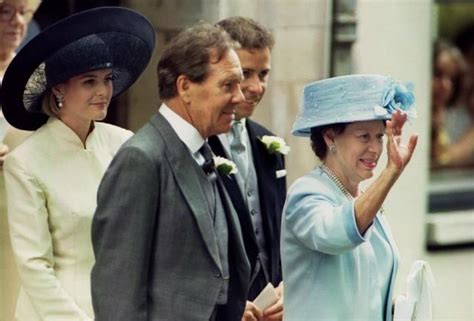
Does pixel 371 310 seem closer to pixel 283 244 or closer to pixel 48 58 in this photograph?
pixel 283 244

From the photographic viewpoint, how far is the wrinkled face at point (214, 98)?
5.47 metres

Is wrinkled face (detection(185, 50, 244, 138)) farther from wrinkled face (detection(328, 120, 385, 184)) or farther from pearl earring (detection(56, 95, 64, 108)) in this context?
pearl earring (detection(56, 95, 64, 108))

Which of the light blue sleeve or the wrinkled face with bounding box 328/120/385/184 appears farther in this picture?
the wrinkled face with bounding box 328/120/385/184

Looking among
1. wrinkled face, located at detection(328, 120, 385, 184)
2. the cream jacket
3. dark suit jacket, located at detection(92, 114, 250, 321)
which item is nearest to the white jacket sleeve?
the cream jacket

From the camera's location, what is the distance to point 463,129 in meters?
11.5

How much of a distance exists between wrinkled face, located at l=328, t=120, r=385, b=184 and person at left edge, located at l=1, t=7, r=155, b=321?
3.10 feet

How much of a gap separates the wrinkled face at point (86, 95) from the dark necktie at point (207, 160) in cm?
56

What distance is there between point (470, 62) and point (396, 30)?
4.88 feet

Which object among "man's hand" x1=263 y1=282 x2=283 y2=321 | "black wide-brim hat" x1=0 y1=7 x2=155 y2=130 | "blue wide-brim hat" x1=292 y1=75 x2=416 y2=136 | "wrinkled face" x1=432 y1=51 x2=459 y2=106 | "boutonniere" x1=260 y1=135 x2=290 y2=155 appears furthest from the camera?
"wrinkled face" x1=432 y1=51 x2=459 y2=106

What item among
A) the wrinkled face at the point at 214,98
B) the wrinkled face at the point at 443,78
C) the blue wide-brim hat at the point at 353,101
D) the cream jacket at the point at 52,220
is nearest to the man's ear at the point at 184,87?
the wrinkled face at the point at 214,98

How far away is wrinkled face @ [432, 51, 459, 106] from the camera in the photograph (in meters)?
10.9

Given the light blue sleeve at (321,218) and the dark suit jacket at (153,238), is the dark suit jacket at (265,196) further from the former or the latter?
the dark suit jacket at (153,238)

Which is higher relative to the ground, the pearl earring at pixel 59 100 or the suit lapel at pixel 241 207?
the pearl earring at pixel 59 100

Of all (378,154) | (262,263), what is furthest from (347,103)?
(262,263)
